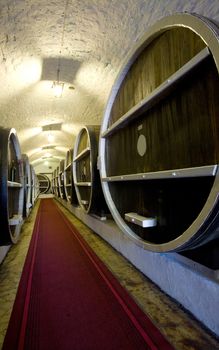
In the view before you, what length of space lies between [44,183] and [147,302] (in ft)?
58.4

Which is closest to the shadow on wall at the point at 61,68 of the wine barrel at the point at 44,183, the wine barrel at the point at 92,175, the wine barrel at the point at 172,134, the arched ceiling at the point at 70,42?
the arched ceiling at the point at 70,42

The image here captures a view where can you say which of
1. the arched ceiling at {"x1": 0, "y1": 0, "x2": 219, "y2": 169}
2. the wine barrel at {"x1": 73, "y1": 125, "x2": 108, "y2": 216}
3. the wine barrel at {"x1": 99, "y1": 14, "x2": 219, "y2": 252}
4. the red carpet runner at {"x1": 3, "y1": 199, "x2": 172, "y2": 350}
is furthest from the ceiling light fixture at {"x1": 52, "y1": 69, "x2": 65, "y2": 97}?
the red carpet runner at {"x1": 3, "y1": 199, "x2": 172, "y2": 350}

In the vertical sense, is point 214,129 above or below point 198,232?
above

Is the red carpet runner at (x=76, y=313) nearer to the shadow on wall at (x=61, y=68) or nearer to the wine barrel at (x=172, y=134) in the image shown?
the wine barrel at (x=172, y=134)

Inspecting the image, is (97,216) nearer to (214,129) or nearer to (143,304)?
(143,304)

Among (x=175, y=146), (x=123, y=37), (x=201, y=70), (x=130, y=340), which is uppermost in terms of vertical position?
(x=123, y=37)

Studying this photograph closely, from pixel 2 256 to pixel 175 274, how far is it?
55.6 inches

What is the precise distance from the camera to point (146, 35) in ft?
3.59

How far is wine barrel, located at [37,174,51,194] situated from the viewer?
17580mm

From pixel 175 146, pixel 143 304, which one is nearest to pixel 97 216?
pixel 143 304

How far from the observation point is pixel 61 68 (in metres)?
2.64

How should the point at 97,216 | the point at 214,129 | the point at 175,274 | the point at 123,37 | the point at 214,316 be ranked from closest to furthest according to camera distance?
the point at 214,129, the point at 214,316, the point at 175,274, the point at 123,37, the point at 97,216

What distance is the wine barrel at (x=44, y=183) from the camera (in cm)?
1758

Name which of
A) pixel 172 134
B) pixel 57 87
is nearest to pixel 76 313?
pixel 172 134
